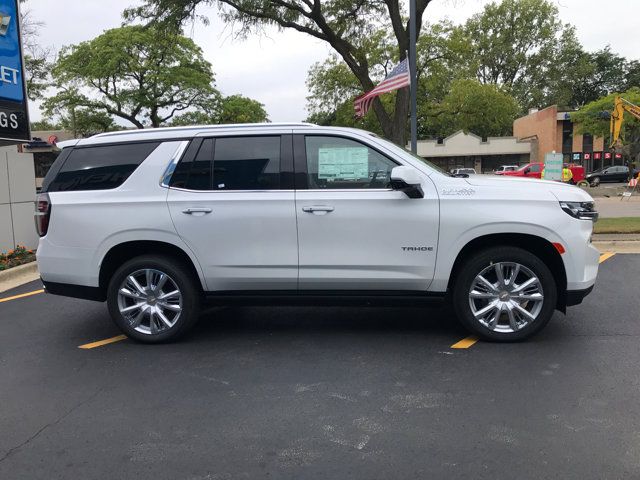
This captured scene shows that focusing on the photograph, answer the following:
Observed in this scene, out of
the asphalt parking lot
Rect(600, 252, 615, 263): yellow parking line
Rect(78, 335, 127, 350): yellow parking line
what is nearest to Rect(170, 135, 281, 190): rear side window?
the asphalt parking lot

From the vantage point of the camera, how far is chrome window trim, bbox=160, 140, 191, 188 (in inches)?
196

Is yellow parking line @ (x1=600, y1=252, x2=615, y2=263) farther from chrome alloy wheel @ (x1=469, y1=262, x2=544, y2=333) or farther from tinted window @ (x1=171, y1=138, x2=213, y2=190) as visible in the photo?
tinted window @ (x1=171, y1=138, x2=213, y2=190)

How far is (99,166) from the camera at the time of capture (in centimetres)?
511

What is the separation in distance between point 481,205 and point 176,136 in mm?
2835

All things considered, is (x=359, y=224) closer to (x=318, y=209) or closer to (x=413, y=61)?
(x=318, y=209)

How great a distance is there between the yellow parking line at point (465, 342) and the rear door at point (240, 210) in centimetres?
154

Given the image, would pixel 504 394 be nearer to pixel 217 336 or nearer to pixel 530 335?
pixel 530 335

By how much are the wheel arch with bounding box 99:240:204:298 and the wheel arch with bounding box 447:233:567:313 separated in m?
2.36

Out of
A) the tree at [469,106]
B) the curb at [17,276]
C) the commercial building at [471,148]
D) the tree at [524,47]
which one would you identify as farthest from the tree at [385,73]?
the tree at [524,47]

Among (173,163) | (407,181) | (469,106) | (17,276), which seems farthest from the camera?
(469,106)

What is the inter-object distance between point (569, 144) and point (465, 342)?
4930cm

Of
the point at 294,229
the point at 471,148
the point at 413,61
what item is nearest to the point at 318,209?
the point at 294,229

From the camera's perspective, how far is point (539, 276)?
466 cm

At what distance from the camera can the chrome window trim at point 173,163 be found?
497 cm
